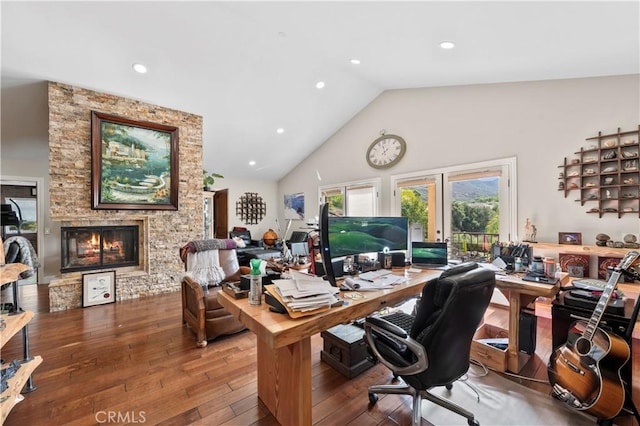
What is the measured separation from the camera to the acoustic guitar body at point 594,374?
5.04ft

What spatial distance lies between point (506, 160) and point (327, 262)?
3316mm

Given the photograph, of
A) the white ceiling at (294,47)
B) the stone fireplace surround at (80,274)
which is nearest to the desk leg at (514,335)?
the white ceiling at (294,47)

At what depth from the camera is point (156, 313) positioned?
3531mm

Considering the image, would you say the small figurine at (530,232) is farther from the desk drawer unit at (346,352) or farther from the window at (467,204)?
the desk drawer unit at (346,352)

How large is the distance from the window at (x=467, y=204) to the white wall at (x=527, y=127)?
14 cm

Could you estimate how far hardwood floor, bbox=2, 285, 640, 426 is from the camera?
1723 mm

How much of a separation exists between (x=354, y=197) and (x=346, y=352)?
3974 millimetres

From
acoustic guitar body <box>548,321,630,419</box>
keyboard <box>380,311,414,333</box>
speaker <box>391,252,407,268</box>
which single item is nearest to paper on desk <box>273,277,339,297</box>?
keyboard <box>380,311,414,333</box>

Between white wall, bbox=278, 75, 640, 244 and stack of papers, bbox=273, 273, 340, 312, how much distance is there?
3.35 m

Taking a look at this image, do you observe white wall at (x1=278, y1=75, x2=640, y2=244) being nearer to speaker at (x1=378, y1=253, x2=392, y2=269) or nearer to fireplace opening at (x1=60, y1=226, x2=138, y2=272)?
speaker at (x1=378, y1=253, x2=392, y2=269)

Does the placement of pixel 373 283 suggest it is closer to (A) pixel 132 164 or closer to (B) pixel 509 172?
(B) pixel 509 172

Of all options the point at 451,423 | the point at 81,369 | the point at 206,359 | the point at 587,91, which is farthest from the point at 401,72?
the point at 81,369

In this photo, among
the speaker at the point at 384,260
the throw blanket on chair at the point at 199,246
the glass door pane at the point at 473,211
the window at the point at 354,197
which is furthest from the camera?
the window at the point at 354,197

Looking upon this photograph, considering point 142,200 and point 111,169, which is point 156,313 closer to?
point 142,200
